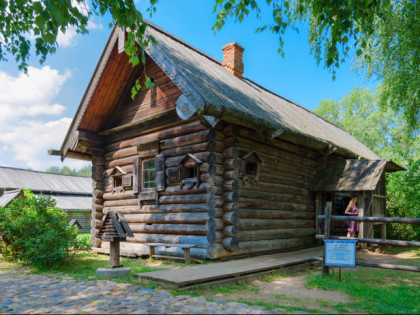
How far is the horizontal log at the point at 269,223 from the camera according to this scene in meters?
8.97

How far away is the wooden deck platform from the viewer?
5.79 m

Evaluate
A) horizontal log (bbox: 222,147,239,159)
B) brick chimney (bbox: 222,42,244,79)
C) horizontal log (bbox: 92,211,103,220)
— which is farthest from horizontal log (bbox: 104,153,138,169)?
brick chimney (bbox: 222,42,244,79)

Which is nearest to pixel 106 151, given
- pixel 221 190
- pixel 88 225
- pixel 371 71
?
pixel 221 190

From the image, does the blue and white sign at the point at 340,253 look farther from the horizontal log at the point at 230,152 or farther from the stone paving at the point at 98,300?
the horizontal log at the point at 230,152

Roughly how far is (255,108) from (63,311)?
21.6 ft

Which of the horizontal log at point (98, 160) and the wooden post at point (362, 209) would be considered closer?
the wooden post at point (362, 209)

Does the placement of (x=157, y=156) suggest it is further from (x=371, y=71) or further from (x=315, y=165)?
(x=371, y=71)

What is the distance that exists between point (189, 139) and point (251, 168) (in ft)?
6.22

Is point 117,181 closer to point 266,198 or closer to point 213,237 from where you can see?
point 213,237

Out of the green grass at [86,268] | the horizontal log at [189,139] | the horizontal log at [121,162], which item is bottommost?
the green grass at [86,268]

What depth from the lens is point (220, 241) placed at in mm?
8383

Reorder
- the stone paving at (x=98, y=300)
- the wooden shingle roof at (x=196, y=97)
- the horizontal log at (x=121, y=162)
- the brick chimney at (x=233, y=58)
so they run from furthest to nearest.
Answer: the brick chimney at (x=233, y=58) < the horizontal log at (x=121, y=162) < the wooden shingle roof at (x=196, y=97) < the stone paving at (x=98, y=300)

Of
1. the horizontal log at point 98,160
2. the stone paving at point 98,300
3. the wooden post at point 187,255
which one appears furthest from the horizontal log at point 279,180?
the horizontal log at point 98,160

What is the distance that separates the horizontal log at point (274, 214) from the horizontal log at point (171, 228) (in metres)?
1.14
